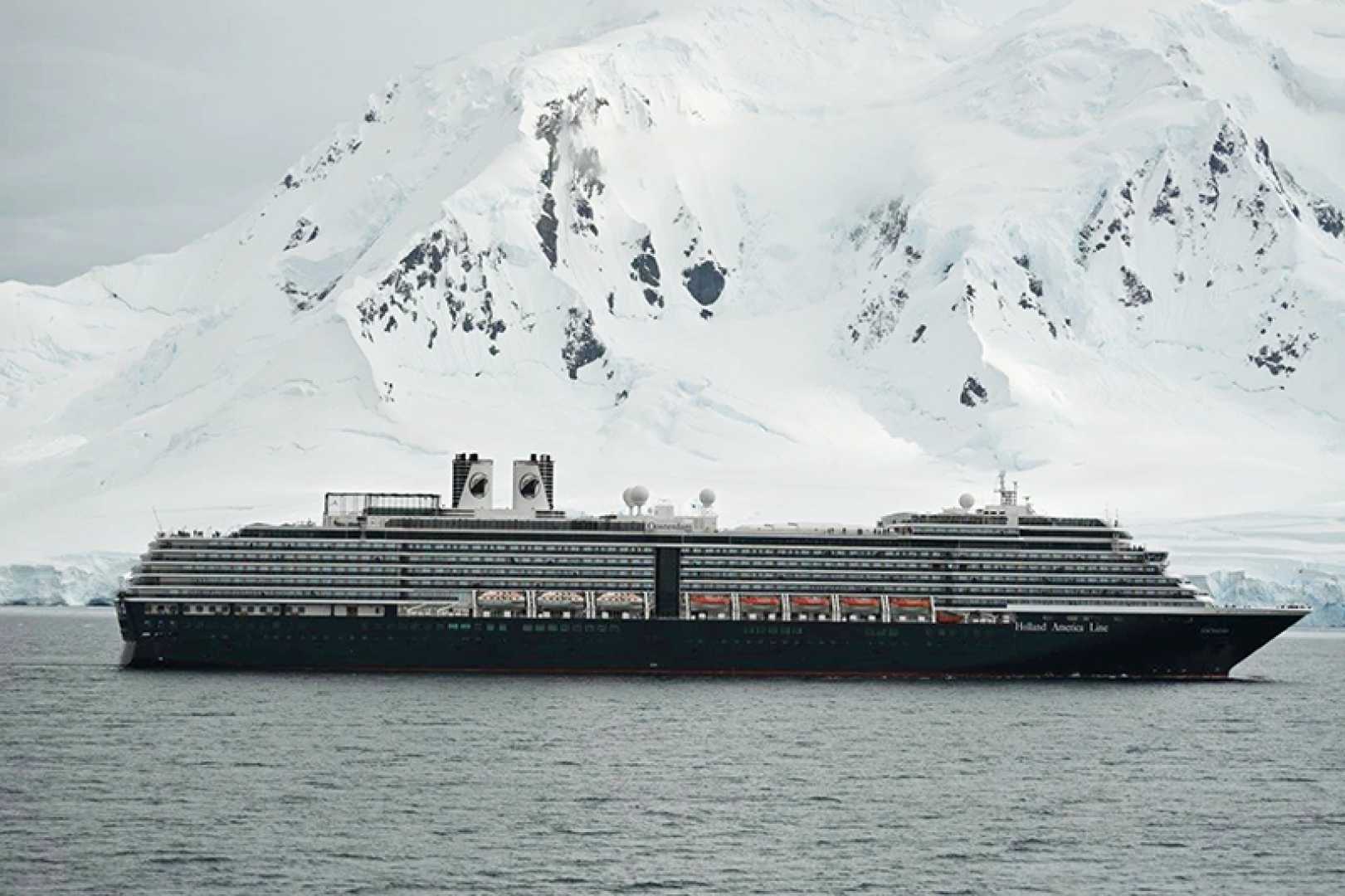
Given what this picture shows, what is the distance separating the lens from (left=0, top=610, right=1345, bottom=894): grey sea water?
58750 millimetres

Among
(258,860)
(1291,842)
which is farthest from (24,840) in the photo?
(1291,842)

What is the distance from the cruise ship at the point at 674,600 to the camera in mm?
107562

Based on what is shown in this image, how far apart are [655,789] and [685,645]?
3765cm

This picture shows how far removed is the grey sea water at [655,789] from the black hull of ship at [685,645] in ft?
15.4

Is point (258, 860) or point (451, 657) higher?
point (451, 657)

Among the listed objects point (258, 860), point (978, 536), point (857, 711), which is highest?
point (978, 536)

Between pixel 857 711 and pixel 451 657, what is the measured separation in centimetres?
2210

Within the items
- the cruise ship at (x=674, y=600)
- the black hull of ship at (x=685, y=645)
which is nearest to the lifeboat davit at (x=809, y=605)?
the cruise ship at (x=674, y=600)

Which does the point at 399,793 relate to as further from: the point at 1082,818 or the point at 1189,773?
the point at 1189,773

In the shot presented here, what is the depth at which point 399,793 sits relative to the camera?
68938 millimetres

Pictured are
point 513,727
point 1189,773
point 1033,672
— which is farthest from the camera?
point 1033,672

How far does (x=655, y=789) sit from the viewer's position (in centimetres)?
7069

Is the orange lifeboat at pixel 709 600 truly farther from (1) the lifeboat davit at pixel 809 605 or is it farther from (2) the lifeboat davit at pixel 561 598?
(2) the lifeboat davit at pixel 561 598

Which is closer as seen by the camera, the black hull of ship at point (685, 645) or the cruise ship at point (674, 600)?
the black hull of ship at point (685, 645)
